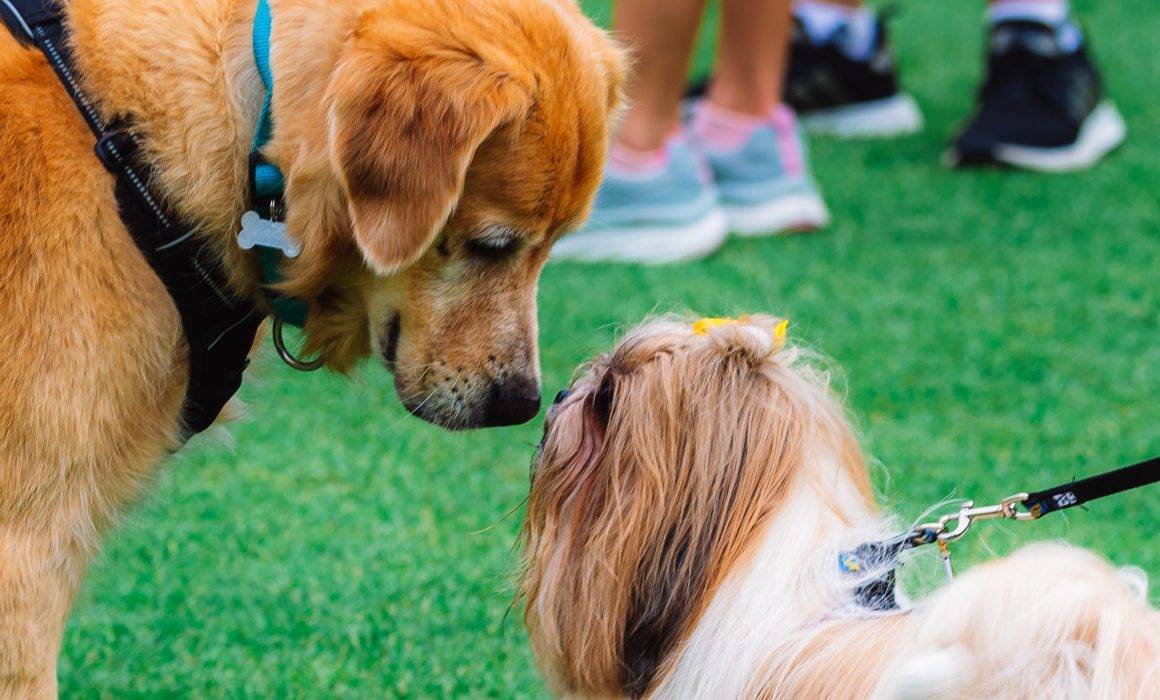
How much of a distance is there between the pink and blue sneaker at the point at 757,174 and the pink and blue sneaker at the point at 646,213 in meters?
0.27

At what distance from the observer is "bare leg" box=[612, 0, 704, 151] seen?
14.9 ft

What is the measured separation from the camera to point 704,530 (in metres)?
2.09

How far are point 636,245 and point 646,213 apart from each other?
0.12 meters

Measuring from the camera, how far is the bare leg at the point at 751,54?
15.7 ft

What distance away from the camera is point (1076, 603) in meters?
1.63

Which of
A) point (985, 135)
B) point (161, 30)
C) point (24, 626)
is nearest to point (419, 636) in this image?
point (24, 626)

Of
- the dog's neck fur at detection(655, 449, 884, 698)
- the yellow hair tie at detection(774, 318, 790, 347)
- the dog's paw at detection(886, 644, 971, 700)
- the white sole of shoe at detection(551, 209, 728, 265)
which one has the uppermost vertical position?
A: the dog's paw at detection(886, 644, 971, 700)

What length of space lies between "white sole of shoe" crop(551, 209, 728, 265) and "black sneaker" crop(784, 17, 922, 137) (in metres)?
1.83

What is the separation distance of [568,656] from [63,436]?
2.81ft

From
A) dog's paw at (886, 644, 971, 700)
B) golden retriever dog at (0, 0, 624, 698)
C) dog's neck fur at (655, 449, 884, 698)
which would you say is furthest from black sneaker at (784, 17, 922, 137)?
dog's paw at (886, 644, 971, 700)

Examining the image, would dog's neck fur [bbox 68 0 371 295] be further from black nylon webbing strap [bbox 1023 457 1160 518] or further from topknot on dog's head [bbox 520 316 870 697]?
black nylon webbing strap [bbox 1023 457 1160 518]

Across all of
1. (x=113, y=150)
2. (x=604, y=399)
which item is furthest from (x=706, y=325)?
(x=113, y=150)

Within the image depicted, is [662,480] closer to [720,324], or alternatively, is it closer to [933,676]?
[720,324]

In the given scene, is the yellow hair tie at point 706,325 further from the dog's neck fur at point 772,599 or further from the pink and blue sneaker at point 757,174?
the pink and blue sneaker at point 757,174
